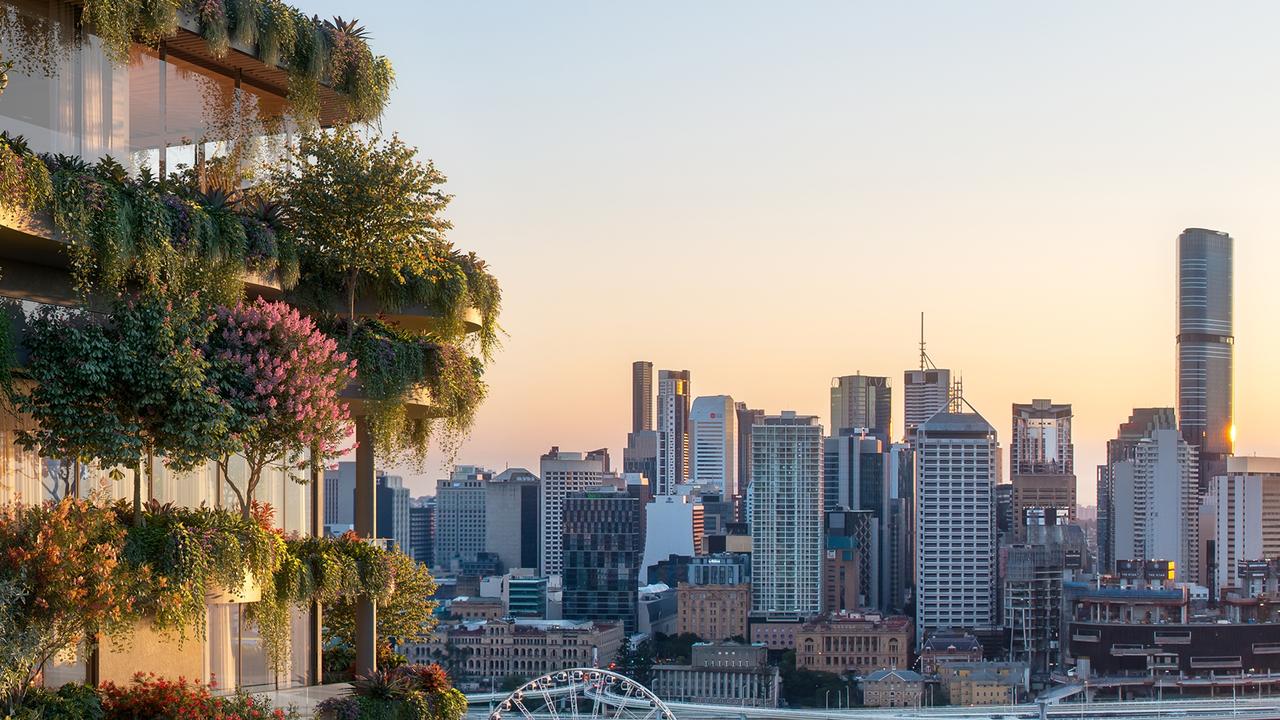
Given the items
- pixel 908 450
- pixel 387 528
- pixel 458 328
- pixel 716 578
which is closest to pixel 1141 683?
pixel 716 578

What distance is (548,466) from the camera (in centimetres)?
12081

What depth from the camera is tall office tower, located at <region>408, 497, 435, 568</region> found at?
12556cm

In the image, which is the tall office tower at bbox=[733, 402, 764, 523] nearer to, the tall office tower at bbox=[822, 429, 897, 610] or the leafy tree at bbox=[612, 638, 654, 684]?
the tall office tower at bbox=[822, 429, 897, 610]

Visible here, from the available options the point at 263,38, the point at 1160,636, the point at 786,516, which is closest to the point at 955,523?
the point at 786,516

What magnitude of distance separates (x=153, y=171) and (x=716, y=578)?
295 ft

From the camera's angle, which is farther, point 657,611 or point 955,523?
point 955,523

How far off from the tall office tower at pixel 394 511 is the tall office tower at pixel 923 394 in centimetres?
3734

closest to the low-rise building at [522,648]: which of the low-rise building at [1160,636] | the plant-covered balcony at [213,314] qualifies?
the low-rise building at [1160,636]

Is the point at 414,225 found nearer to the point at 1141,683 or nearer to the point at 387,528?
the point at 1141,683

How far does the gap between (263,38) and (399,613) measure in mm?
5047

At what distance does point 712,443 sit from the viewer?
504 ft

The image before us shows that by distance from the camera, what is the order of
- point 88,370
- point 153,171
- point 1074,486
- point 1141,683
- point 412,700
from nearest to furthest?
point 88,370 < point 153,171 < point 412,700 < point 1141,683 < point 1074,486

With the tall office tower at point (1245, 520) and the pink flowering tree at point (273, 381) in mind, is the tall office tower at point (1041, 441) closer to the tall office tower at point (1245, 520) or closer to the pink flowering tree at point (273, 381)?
the tall office tower at point (1245, 520)

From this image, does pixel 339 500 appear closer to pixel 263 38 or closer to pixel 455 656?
pixel 455 656
